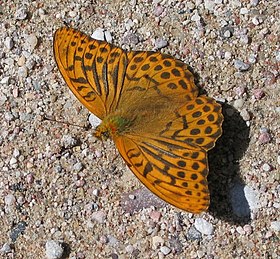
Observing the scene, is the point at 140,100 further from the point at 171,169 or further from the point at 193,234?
the point at 193,234

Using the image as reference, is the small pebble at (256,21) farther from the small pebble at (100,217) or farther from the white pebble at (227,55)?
the small pebble at (100,217)

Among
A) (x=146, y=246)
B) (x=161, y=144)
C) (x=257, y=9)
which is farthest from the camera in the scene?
(x=257, y=9)

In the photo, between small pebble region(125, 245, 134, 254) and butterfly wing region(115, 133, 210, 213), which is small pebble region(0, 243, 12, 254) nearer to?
small pebble region(125, 245, 134, 254)

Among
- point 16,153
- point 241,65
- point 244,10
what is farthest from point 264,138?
point 16,153

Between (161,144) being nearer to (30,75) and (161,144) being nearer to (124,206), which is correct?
(124,206)

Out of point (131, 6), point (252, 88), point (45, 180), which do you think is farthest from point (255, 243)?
point (131, 6)

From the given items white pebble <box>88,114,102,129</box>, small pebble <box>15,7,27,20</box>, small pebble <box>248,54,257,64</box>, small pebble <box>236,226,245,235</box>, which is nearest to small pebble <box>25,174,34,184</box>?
white pebble <box>88,114,102,129</box>
